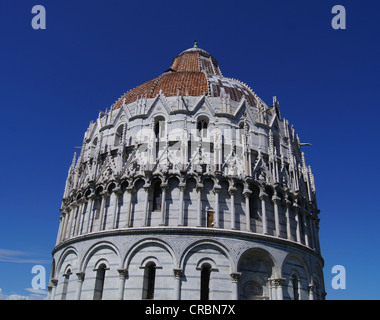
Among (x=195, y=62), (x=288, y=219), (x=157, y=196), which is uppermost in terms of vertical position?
(x=195, y=62)

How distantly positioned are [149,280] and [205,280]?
3617 mm

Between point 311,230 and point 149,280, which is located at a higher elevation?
point 311,230

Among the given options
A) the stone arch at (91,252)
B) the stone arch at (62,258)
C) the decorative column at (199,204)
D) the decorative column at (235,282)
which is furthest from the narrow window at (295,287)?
the stone arch at (62,258)

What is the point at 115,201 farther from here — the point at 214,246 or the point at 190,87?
the point at 190,87

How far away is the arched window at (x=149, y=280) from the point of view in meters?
22.5

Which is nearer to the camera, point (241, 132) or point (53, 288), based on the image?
point (53, 288)

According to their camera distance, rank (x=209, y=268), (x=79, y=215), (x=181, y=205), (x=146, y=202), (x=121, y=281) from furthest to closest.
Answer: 1. (x=79, y=215)
2. (x=146, y=202)
3. (x=181, y=205)
4. (x=209, y=268)
5. (x=121, y=281)

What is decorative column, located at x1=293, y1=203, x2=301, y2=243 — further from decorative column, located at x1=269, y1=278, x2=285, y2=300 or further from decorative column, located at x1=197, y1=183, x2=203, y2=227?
decorative column, located at x1=197, y1=183, x2=203, y2=227

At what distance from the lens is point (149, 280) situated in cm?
2292

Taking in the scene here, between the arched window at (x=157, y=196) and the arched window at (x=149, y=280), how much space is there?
→ 3.94 m

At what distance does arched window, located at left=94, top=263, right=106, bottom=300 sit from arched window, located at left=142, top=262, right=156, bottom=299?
3.29 meters

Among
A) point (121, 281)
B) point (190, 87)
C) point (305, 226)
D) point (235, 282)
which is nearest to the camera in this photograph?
point (235, 282)

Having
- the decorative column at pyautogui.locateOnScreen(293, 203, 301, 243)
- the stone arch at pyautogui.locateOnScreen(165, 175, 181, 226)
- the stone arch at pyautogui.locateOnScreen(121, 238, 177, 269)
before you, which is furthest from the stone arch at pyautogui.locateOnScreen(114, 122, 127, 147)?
the decorative column at pyautogui.locateOnScreen(293, 203, 301, 243)

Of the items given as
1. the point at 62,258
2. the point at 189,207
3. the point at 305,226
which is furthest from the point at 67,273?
the point at 305,226
